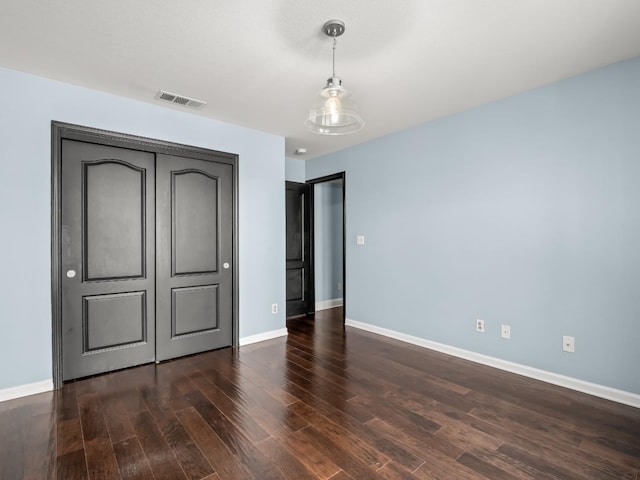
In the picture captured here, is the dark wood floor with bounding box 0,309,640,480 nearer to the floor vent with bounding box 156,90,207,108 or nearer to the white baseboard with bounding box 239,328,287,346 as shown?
the white baseboard with bounding box 239,328,287,346

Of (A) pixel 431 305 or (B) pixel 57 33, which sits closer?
(B) pixel 57 33

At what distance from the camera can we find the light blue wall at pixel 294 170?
17.9 ft

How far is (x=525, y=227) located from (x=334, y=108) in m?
2.15

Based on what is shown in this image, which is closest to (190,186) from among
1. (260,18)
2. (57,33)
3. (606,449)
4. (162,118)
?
(162,118)

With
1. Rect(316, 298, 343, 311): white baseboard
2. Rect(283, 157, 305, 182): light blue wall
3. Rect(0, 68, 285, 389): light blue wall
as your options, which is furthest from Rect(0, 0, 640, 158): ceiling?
Rect(316, 298, 343, 311): white baseboard

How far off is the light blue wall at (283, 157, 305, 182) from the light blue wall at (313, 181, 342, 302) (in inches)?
12.4

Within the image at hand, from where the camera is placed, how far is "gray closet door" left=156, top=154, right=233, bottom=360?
3.42m

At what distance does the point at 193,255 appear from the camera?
3.61 meters

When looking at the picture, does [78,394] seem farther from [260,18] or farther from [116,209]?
[260,18]

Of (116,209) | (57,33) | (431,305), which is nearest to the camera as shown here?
(57,33)

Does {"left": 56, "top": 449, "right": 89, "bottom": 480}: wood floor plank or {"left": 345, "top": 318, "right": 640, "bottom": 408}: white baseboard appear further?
{"left": 345, "top": 318, "right": 640, "bottom": 408}: white baseboard

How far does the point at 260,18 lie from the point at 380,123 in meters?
2.12

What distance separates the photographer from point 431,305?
12.5ft

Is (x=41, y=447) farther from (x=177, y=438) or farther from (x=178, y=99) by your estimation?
(x=178, y=99)
